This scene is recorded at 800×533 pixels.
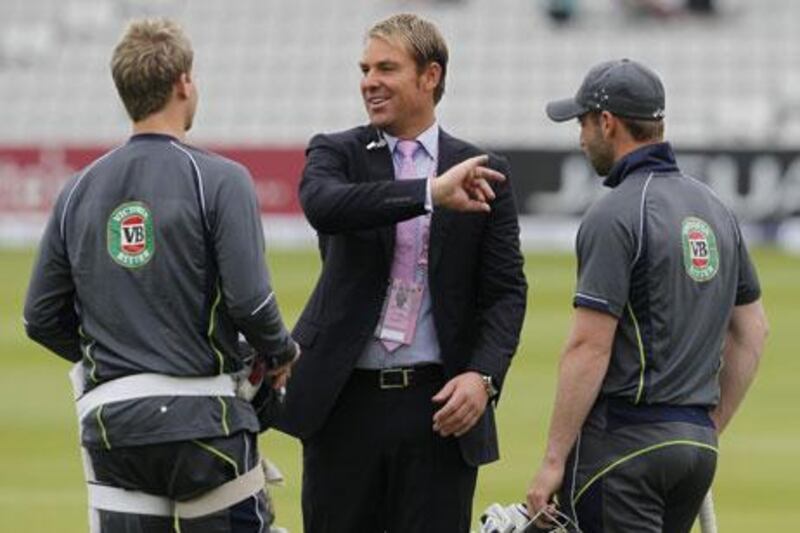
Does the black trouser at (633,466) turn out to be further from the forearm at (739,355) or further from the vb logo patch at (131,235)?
the vb logo patch at (131,235)

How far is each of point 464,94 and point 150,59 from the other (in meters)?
27.9

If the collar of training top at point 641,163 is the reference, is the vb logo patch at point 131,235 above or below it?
below

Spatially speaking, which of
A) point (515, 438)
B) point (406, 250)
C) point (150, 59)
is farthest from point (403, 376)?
point (515, 438)

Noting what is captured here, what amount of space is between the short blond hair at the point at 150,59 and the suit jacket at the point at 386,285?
74 centimetres

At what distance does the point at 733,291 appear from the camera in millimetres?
5613

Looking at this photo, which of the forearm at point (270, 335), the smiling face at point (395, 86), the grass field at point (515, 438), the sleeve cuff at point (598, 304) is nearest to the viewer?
the forearm at point (270, 335)

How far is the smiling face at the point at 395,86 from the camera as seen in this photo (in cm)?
577

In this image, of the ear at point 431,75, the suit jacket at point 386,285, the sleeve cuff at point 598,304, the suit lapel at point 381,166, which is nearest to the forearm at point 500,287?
the suit jacket at point 386,285

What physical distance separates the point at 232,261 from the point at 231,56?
2951cm

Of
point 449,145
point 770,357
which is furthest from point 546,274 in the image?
point 449,145

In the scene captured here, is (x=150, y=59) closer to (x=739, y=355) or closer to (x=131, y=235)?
(x=131, y=235)

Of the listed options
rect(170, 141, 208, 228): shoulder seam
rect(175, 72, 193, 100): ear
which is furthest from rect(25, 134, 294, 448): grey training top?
Answer: rect(175, 72, 193, 100): ear

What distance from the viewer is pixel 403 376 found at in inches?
229

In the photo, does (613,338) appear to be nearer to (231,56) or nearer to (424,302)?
(424,302)
